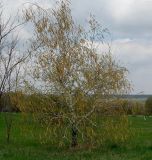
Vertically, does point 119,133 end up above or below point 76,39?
below

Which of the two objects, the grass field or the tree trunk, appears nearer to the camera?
the grass field

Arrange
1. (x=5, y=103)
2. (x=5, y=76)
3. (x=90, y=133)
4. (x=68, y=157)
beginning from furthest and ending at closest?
(x=5, y=103)
(x=5, y=76)
(x=90, y=133)
(x=68, y=157)

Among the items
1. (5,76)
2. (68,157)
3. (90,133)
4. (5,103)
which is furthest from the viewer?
(5,103)

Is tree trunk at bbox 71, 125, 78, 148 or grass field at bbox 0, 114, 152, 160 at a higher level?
tree trunk at bbox 71, 125, 78, 148

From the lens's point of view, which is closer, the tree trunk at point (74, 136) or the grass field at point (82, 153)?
the grass field at point (82, 153)

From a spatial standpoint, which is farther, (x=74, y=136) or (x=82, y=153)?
(x=74, y=136)

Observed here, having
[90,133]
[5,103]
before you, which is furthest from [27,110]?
[5,103]

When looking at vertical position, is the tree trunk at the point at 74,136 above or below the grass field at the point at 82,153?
above

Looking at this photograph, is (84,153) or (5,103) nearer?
(84,153)

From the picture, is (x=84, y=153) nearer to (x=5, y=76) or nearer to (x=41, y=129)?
(x=41, y=129)

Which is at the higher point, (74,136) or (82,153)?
(74,136)

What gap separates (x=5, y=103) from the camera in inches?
1085

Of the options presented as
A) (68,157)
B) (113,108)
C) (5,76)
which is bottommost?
(68,157)

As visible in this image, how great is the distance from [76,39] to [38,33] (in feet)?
4.98
